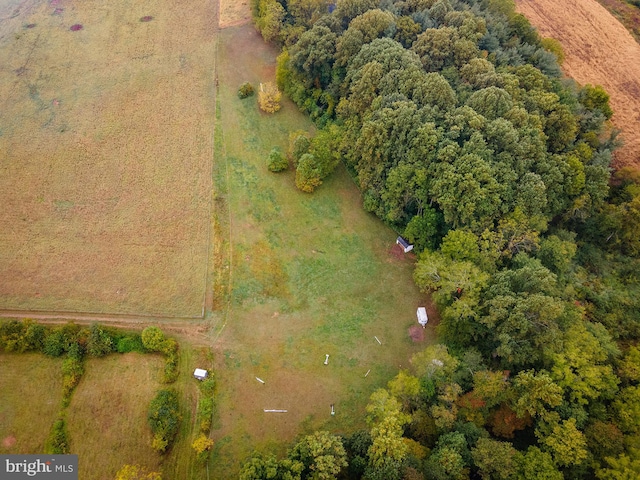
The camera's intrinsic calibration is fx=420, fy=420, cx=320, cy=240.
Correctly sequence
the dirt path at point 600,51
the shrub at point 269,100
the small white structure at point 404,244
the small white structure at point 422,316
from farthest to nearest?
the shrub at point 269,100, the dirt path at point 600,51, the small white structure at point 404,244, the small white structure at point 422,316

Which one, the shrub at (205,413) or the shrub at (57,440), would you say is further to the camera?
the shrub at (205,413)

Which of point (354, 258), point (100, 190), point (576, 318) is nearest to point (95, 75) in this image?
point (100, 190)

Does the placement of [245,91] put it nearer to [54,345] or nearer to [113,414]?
[54,345]

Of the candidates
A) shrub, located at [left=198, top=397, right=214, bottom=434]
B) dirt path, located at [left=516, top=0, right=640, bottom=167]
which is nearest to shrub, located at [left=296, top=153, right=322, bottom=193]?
shrub, located at [left=198, top=397, right=214, bottom=434]

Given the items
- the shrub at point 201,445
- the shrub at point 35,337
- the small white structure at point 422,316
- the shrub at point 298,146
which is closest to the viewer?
the shrub at point 201,445

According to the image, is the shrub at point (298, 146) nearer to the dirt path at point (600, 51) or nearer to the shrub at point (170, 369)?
the shrub at point (170, 369)

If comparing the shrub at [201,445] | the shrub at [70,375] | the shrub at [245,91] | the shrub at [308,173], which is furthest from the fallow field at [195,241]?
the shrub at [308,173]

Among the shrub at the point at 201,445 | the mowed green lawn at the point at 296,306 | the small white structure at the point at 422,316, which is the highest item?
the small white structure at the point at 422,316
